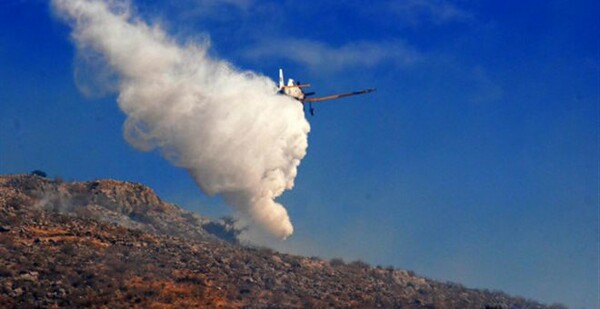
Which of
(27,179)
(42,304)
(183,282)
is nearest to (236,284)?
(183,282)

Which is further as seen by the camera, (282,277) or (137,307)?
(282,277)

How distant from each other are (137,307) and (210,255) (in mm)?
24320

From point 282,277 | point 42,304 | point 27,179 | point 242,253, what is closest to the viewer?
point 42,304

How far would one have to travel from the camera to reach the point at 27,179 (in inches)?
4995

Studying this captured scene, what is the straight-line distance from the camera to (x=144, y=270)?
86.1 m

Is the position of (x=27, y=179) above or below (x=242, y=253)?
above

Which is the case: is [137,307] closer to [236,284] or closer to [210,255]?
[236,284]

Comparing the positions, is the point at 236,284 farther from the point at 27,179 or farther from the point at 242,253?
the point at 27,179

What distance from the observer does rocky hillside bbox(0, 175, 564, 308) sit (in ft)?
257

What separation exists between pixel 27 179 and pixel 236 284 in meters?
52.1

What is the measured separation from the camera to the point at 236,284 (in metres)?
90.3

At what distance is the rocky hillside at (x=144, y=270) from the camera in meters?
78.4

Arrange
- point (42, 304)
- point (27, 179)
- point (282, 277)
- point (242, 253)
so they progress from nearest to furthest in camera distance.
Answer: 1. point (42, 304)
2. point (282, 277)
3. point (242, 253)
4. point (27, 179)

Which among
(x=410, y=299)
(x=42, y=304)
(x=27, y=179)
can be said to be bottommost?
(x=42, y=304)
